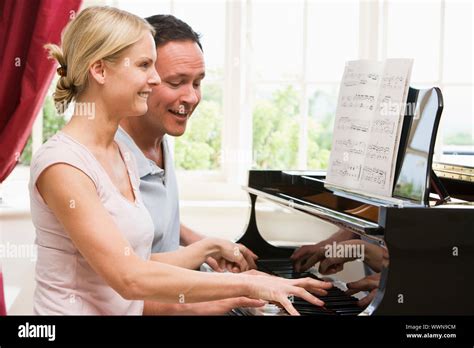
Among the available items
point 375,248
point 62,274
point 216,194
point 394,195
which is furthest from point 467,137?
point 62,274

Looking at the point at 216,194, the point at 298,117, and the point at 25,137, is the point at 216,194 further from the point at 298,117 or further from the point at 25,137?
the point at 25,137

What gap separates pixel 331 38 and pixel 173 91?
1.81 meters

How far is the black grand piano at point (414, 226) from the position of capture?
5.59 feet

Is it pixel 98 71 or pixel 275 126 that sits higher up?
Result: pixel 98 71

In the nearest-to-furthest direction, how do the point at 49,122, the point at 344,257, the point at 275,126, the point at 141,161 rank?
1. the point at 344,257
2. the point at 141,161
3. the point at 49,122
4. the point at 275,126

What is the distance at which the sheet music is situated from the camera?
1997mm

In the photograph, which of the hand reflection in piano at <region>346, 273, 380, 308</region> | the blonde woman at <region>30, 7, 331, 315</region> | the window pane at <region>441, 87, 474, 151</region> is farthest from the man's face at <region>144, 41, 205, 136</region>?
the window pane at <region>441, 87, 474, 151</region>

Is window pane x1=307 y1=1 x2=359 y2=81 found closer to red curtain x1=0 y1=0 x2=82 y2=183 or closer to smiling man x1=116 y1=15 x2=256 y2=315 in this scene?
red curtain x1=0 y1=0 x2=82 y2=183

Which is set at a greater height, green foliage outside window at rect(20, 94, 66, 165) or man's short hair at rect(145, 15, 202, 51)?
man's short hair at rect(145, 15, 202, 51)

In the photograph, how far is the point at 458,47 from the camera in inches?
158

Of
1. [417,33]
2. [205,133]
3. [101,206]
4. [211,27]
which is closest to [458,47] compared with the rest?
[417,33]

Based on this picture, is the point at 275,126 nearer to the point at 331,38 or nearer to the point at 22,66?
the point at 331,38

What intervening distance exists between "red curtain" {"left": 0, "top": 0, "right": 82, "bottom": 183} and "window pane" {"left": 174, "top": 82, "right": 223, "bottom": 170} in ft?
2.65

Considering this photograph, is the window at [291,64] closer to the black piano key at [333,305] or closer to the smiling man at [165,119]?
the smiling man at [165,119]
